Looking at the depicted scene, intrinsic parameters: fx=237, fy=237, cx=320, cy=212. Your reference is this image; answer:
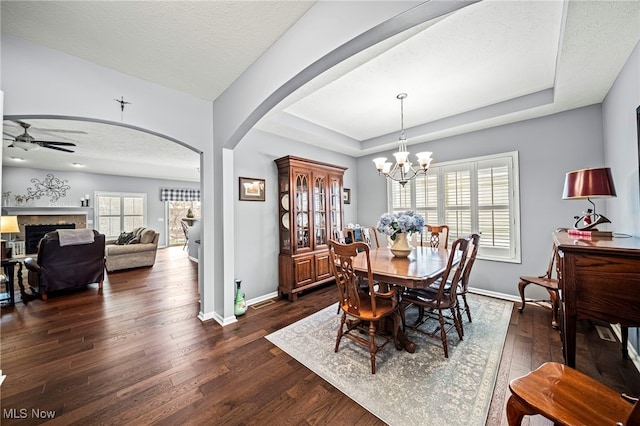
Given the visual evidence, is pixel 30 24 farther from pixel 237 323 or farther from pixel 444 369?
pixel 444 369

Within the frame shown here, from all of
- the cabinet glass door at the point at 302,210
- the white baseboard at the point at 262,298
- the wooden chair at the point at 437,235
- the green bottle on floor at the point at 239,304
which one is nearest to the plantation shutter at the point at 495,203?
the wooden chair at the point at 437,235

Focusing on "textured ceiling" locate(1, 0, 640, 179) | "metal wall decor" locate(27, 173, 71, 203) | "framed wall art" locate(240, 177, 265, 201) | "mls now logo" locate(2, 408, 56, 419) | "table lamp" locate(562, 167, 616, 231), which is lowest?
"mls now logo" locate(2, 408, 56, 419)

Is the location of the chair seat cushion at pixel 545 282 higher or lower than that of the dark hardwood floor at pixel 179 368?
higher

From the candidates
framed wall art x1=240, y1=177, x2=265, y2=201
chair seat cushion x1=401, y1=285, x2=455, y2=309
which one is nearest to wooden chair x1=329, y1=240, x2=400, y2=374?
chair seat cushion x1=401, y1=285, x2=455, y2=309

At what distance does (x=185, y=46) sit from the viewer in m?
2.05

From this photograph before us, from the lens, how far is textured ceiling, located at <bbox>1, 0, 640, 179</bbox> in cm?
167

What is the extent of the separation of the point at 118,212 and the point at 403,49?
9.76 metres

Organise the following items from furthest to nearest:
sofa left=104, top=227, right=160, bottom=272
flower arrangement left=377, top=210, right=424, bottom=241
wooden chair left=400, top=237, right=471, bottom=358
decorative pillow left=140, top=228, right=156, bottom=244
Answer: decorative pillow left=140, top=228, right=156, bottom=244 → sofa left=104, top=227, right=160, bottom=272 → flower arrangement left=377, top=210, right=424, bottom=241 → wooden chair left=400, top=237, right=471, bottom=358

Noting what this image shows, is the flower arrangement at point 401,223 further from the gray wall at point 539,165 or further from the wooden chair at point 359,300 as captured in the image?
the gray wall at point 539,165

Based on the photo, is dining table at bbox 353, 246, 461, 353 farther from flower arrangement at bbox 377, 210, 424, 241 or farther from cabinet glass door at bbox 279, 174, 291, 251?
cabinet glass door at bbox 279, 174, 291, 251

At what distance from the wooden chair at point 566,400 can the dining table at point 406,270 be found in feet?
2.94

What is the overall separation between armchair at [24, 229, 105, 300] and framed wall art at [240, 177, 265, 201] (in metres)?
2.98

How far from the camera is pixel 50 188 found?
6.91 m

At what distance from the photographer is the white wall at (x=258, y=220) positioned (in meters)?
3.41
